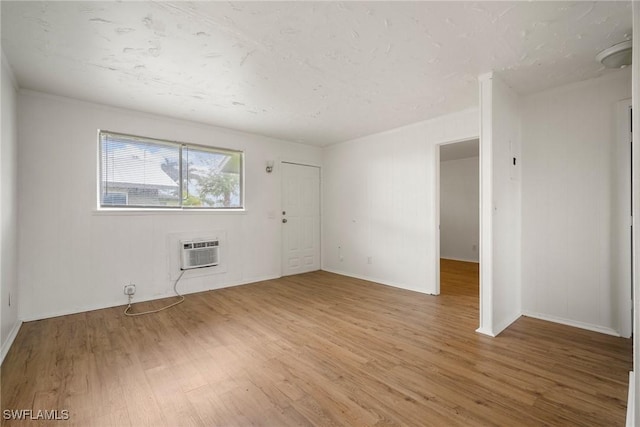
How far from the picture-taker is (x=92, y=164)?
130 inches

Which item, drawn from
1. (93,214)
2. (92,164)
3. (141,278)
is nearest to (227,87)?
(92,164)

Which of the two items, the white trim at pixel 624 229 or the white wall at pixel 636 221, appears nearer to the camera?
the white wall at pixel 636 221

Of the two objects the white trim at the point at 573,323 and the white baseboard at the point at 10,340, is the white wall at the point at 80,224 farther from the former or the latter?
the white trim at the point at 573,323

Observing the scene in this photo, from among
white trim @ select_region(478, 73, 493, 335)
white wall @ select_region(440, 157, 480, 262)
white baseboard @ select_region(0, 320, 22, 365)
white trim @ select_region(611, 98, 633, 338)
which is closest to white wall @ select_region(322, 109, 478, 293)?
white trim @ select_region(478, 73, 493, 335)

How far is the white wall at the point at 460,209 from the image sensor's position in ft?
21.4

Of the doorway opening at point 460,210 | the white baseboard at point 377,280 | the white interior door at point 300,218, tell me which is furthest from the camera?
the doorway opening at point 460,210

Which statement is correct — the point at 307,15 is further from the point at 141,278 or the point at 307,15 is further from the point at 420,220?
the point at 141,278

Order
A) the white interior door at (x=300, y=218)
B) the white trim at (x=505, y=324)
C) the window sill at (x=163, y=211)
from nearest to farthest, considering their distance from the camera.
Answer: the white trim at (x=505, y=324), the window sill at (x=163, y=211), the white interior door at (x=300, y=218)

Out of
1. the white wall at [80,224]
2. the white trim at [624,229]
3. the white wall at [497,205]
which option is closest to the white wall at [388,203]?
the white wall at [497,205]

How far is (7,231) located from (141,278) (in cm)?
140

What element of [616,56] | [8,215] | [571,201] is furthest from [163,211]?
[616,56]

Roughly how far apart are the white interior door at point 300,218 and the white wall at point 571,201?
133 inches

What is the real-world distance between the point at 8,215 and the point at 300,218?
3.71 meters

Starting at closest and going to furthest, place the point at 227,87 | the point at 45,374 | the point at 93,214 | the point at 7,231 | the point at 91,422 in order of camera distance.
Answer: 1. the point at 91,422
2. the point at 45,374
3. the point at 7,231
4. the point at 227,87
5. the point at 93,214
